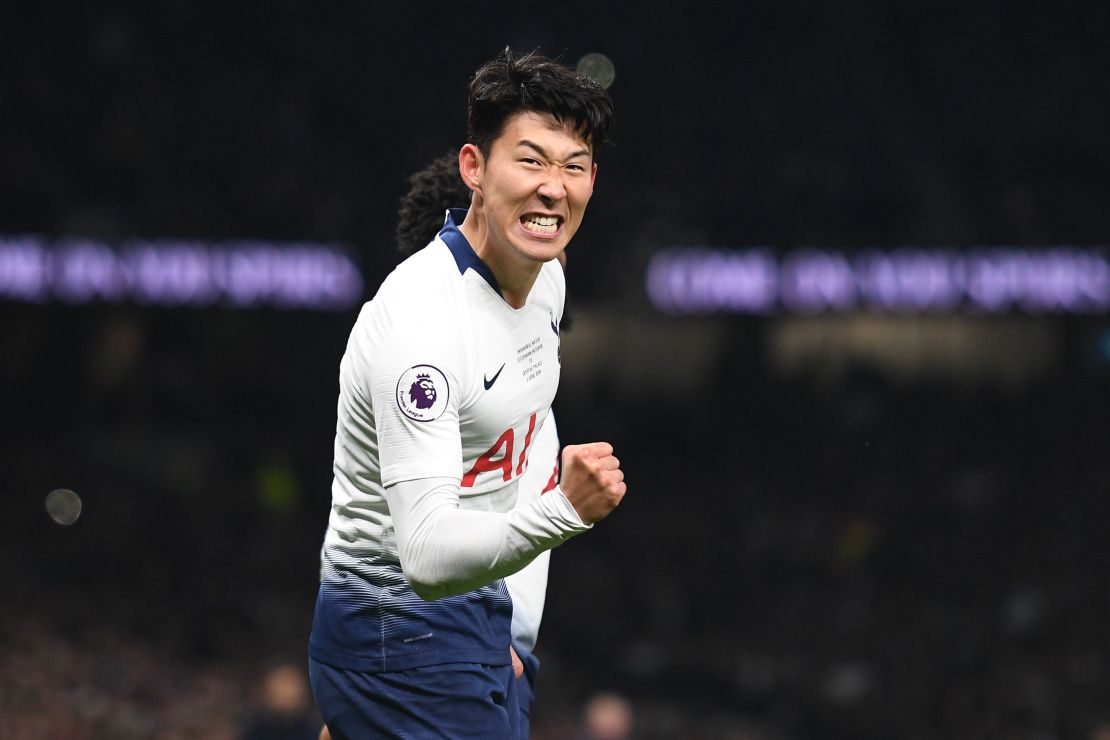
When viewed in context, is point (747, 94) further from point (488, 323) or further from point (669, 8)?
point (488, 323)

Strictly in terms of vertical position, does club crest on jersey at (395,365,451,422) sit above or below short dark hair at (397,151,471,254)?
below

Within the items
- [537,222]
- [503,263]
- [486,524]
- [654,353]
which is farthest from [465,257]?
[654,353]

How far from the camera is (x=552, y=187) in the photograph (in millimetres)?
2492

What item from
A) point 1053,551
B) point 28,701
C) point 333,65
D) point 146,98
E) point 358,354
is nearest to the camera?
point 358,354

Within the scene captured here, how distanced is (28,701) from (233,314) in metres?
5.86

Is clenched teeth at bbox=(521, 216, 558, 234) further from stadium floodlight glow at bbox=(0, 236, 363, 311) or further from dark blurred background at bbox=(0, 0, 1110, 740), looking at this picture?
stadium floodlight glow at bbox=(0, 236, 363, 311)

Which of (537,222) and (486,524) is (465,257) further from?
(486,524)

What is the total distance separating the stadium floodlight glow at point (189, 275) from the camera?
47.6ft

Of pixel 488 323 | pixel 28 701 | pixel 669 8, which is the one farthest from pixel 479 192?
pixel 669 8

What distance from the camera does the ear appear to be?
2.58 metres

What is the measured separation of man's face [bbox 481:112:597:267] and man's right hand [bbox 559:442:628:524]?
0.47 metres

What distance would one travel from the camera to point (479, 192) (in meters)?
2.61

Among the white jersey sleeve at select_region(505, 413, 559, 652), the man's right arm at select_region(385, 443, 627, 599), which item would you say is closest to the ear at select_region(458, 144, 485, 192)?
the man's right arm at select_region(385, 443, 627, 599)

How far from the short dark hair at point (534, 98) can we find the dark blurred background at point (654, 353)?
1030 centimetres
